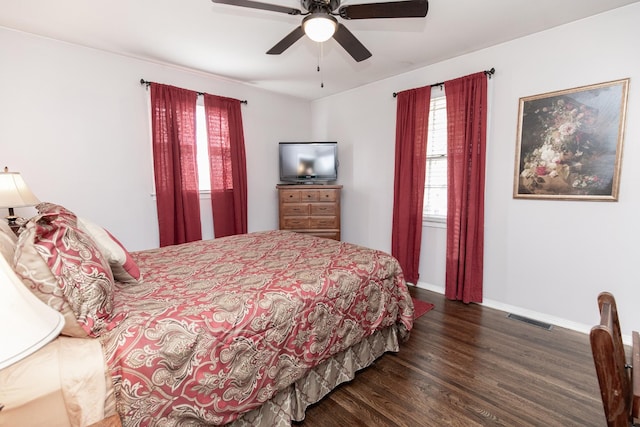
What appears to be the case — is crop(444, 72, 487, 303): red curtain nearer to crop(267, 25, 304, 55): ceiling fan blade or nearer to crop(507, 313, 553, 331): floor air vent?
crop(507, 313, 553, 331): floor air vent

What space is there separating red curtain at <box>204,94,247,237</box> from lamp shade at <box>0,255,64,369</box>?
3296 mm

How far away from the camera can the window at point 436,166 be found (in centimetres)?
338

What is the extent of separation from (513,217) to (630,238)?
811 mm

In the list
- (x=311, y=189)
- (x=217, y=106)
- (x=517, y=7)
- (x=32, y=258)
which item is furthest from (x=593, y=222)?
(x=217, y=106)

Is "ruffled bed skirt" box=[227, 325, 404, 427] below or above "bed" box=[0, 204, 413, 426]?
below

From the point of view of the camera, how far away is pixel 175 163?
3.40m

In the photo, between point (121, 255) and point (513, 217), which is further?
point (513, 217)

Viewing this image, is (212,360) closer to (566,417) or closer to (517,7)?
(566,417)

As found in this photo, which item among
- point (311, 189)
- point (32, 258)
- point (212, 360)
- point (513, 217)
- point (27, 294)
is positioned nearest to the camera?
point (27, 294)

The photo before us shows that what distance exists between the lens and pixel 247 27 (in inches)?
99.9

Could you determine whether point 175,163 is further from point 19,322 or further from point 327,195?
point 19,322

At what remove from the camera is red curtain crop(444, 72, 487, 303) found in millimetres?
2988

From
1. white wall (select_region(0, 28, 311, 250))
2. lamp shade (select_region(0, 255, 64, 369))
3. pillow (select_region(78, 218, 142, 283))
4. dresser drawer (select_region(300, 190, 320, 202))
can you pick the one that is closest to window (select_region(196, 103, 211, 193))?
white wall (select_region(0, 28, 311, 250))

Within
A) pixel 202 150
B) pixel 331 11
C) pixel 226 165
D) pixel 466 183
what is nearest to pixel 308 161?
pixel 226 165
